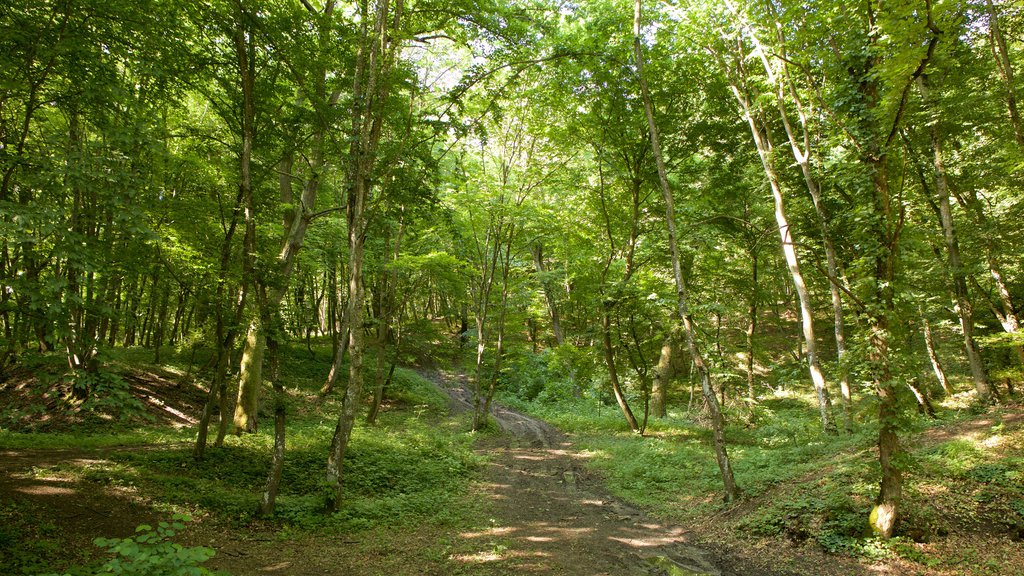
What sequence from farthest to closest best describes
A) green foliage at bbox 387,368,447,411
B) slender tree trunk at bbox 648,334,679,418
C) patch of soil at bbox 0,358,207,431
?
green foliage at bbox 387,368,447,411
slender tree trunk at bbox 648,334,679,418
patch of soil at bbox 0,358,207,431

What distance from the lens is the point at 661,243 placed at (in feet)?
47.0

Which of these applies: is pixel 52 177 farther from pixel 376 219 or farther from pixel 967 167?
pixel 967 167

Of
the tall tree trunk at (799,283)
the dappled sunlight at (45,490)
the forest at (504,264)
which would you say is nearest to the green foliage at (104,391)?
→ the forest at (504,264)

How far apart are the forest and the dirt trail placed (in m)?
0.10

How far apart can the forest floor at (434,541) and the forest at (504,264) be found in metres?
0.07

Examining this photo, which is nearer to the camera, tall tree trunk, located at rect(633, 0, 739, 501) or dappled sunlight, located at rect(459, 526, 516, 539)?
dappled sunlight, located at rect(459, 526, 516, 539)

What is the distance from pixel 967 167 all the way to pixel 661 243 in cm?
868

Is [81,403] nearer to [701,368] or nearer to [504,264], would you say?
[504,264]

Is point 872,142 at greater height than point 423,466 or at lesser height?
greater

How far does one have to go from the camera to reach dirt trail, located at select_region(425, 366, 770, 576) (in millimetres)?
6410

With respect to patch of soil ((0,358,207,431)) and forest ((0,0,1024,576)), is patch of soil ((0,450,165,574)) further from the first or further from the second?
patch of soil ((0,358,207,431))

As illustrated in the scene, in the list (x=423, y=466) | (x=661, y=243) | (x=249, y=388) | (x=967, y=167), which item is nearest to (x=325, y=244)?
(x=249, y=388)

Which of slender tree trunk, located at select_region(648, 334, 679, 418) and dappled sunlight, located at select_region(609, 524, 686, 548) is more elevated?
slender tree trunk, located at select_region(648, 334, 679, 418)

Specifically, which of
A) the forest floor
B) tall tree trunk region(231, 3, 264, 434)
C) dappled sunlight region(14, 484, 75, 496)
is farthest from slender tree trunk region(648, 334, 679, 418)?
dappled sunlight region(14, 484, 75, 496)
